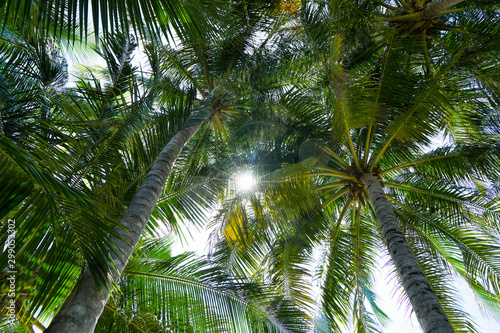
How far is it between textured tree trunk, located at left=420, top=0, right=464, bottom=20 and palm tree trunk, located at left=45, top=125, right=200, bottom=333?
5.04m

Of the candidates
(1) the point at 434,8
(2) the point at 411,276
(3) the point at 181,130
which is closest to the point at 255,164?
(3) the point at 181,130

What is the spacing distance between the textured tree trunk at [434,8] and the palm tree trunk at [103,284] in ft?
16.5

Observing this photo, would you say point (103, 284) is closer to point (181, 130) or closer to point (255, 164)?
point (181, 130)

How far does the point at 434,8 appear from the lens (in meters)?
5.90

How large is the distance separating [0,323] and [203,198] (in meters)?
2.77

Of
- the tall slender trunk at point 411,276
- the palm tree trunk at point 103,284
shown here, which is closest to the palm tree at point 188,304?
the palm tree trunk at point 103,284

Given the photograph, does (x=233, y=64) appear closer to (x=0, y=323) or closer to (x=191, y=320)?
(x=191, y=320)

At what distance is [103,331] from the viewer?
4.24 metres

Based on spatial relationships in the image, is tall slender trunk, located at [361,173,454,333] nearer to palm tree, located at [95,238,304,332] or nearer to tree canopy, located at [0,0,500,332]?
tree canopy, located at [0,0,500,332]

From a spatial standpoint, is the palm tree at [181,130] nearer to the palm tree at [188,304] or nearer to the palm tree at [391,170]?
the palm tree at [188,304]

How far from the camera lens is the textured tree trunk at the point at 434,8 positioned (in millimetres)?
5394

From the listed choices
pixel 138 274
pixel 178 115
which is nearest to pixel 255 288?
pixel 138 274

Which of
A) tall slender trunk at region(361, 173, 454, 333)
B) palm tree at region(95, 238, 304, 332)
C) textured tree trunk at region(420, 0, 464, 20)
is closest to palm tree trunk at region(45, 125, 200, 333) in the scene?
palm tree at region(95, 238, 304, 332)

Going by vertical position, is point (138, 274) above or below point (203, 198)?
below
